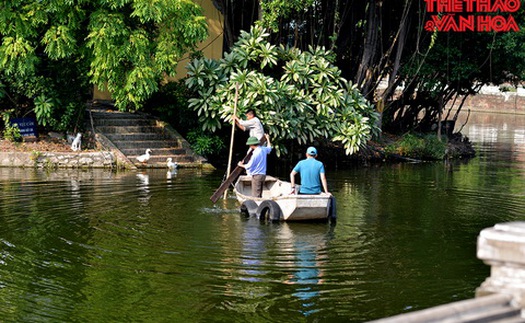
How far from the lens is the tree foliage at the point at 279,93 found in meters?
23.8

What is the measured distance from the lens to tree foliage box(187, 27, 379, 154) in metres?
23.8

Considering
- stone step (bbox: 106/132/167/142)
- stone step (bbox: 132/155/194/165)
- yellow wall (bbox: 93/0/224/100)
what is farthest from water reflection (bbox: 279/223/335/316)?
yellow wall (bbox: 93/0/224/100)

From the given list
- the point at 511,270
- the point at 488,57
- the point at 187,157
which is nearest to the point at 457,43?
the point at 488,57

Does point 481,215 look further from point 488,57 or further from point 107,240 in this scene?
point 488,57

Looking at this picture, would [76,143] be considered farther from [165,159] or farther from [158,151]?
[165,159]

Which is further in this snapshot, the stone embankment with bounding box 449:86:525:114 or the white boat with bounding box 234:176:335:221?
the stone embankment with bounding box 449:86:525:114

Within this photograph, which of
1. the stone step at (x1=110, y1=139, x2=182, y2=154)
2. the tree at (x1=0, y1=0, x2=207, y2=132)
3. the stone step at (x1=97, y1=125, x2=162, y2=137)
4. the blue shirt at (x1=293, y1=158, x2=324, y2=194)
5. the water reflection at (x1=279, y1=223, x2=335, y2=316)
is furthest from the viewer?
the stone step at (x1=97, y1=125, x2=162, y2=137)

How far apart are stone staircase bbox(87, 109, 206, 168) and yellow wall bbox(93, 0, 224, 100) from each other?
2801mm

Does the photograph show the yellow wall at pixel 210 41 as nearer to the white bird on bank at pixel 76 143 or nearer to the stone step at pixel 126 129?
the stone step at pixel 126 129

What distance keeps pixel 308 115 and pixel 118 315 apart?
621 inches

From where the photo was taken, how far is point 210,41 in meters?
28.8

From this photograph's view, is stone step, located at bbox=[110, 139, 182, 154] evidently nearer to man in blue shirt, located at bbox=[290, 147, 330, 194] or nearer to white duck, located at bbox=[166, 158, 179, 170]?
white duck, located at bbox=[166, 158, 179, 170]

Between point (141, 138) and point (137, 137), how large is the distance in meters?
0.12

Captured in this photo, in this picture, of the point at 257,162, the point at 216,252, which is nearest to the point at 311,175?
the point at 257,162
